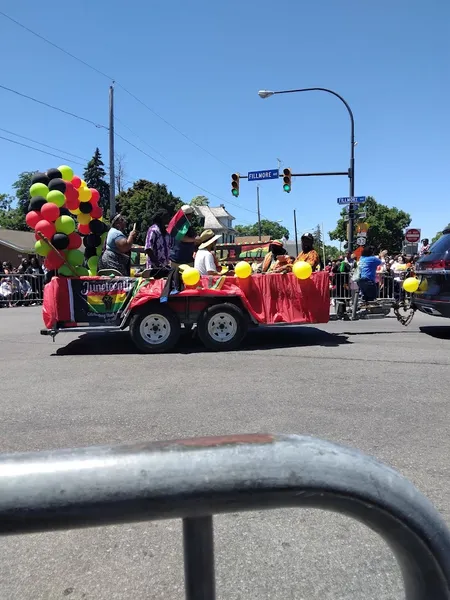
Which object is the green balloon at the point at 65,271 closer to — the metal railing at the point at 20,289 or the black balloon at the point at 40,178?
the black balloon at the point at 40,178

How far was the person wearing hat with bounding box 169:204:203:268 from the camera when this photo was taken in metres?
8.24

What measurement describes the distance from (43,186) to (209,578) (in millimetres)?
7855

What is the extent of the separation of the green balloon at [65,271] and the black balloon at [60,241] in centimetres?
31

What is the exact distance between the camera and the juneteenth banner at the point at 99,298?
755 centimetres

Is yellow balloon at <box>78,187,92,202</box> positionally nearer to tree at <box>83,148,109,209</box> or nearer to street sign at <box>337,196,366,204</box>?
street sign at <box>337,196,366,204</box>

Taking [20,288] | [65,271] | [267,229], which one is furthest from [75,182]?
[267,229]

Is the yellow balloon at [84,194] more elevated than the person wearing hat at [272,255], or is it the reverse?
the yellow balloon at [84,194]

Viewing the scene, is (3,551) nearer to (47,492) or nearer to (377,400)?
(47,492)

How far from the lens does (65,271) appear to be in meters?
7.73

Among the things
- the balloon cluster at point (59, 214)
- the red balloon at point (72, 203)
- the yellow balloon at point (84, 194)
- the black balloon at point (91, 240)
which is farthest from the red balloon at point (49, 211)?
the black balloon at point (91, 240)

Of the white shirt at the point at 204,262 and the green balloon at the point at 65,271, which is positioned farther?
the white shirt at the point at 204,262

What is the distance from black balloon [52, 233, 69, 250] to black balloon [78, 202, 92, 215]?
1.12 metres

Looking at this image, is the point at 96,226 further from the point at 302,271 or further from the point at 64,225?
the point at 302,271

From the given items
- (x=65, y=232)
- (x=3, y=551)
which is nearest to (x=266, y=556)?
(x=3, y=551)
